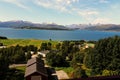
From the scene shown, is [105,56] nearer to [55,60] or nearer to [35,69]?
[55,60]

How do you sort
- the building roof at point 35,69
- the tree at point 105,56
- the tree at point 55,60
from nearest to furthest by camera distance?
the building roof at point 35,69
the tree at point 105,56
the tree at point 55,60

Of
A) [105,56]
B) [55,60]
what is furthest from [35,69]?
[55,60]

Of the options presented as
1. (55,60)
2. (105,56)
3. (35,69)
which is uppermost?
(35,69)

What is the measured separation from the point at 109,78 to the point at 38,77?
27225mm

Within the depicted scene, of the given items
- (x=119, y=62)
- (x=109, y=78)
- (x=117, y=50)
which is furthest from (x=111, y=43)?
(x=109, y=78)

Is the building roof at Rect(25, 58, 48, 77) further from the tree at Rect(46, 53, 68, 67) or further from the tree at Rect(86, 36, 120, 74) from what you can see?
the tree at Rect(46, 53, 68, 67)

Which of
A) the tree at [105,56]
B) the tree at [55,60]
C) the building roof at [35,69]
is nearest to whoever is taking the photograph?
the building roof at [35,69]

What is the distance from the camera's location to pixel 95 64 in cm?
6300

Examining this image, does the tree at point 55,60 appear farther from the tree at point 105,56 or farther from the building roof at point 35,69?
the building roof at point 35,69

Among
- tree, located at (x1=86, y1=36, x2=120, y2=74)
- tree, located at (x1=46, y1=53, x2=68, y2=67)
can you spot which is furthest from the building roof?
tree, located at (x1=46, y1=53, x2=68, y2=67)

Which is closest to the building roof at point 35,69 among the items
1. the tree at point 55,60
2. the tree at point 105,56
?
the tree at point 105,56

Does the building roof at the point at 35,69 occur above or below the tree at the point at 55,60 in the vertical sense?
above

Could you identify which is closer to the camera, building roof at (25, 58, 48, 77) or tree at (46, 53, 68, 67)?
building roof at (25, 58, 48, 77)

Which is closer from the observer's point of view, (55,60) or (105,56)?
(105,56)
